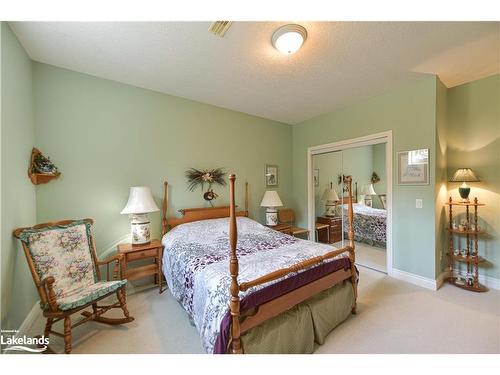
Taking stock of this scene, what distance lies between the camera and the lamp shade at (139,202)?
2.43 meters

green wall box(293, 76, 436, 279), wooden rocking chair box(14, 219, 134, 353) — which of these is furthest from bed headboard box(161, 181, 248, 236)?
green wall box(293, 76, 436, 279)

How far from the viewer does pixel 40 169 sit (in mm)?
2109

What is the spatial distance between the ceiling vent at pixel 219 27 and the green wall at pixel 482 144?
3.17 m

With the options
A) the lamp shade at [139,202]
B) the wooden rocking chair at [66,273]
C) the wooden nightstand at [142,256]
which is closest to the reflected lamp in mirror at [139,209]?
the lamp shade at [139,202]

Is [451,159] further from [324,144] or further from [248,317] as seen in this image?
[248,317]

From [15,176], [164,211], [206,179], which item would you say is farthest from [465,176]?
Answer: [15,176]

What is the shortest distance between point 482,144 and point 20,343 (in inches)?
207

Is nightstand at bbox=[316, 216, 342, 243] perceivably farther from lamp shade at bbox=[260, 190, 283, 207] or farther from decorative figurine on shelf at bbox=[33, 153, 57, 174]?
decorative figurine on shelf at bbox=[33, 153, 57, 174]

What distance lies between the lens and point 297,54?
2074 mm

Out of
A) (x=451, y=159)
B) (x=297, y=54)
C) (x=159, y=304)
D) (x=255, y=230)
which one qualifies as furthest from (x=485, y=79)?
(x=159, y=304)

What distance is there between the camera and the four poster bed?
1332 mm

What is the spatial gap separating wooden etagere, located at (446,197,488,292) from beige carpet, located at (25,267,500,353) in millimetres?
163

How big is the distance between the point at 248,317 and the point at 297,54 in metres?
2.38

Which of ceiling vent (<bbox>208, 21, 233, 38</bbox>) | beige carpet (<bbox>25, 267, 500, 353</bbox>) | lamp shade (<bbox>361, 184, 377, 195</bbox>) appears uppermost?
ceiling vent (<bbox>208, 21, 233, 38</bbox>)
